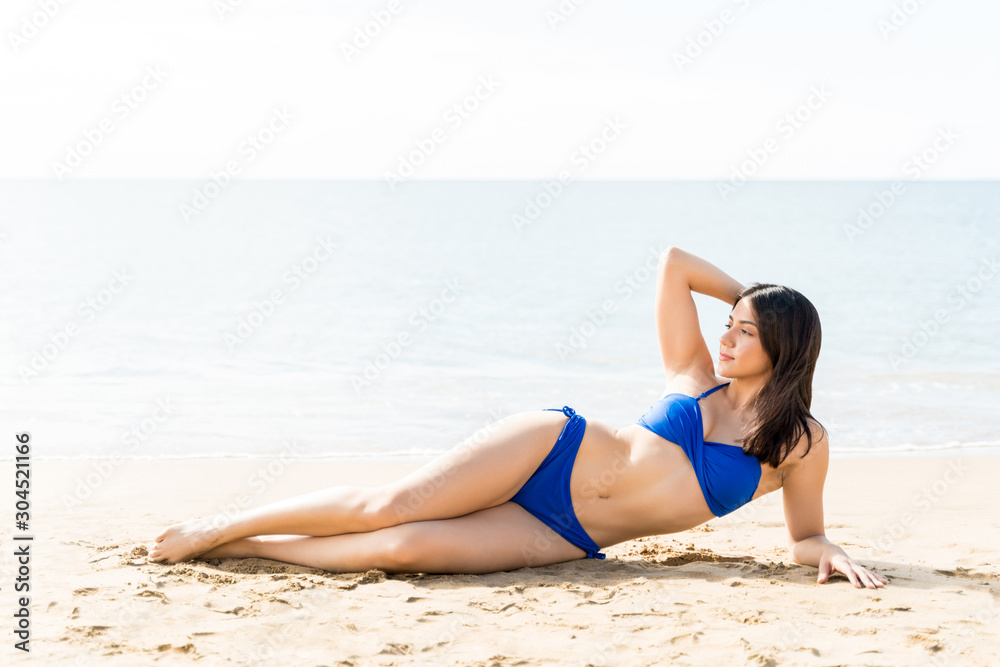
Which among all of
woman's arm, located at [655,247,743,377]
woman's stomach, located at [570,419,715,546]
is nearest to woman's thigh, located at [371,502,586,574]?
woman's stomach, located at [570,419,715,546]

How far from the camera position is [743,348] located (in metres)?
3.81

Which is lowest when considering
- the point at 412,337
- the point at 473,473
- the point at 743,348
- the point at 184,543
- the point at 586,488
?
the point at 184,543

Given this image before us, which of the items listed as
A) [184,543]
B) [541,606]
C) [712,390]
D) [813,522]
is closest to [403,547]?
[541,606]

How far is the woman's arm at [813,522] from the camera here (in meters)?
3.66

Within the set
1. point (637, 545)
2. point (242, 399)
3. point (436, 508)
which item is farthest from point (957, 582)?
point (242, 399)

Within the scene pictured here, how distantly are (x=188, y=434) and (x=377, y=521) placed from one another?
4.31 meters

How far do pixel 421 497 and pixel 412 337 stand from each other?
31.6 feet

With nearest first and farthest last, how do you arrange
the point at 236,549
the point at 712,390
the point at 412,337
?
the point at 236,549, the point at 712,390, the point at 412,337

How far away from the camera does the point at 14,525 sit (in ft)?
14.9

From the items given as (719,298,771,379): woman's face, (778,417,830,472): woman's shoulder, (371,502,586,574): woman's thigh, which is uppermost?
(719,298,771,379): woman's face

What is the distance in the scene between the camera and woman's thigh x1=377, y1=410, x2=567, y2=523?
144 inches

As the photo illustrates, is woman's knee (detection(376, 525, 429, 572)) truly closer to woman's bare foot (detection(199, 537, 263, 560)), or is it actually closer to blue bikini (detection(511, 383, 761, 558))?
blue bikini (detection(511, 383, 761, 558))

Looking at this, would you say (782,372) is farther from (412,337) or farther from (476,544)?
(412,337)

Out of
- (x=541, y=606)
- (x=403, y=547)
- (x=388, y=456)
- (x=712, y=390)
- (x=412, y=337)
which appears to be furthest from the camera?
(x=412, y=337)
